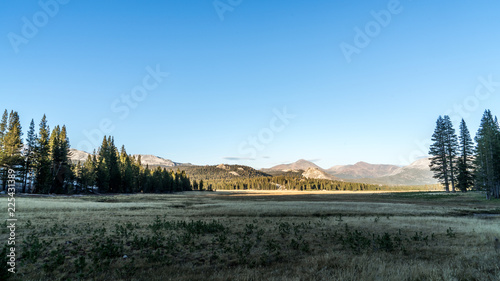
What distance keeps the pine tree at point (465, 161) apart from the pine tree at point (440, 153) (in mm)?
2927

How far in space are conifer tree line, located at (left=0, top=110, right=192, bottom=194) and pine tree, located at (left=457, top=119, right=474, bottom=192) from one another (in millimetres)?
109835

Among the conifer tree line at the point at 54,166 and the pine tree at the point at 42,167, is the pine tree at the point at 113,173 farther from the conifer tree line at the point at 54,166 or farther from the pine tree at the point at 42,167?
the pine tree at the point at 42,167

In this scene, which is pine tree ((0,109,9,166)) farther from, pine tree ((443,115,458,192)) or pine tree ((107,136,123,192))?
pine tree ((443,115,458,192))

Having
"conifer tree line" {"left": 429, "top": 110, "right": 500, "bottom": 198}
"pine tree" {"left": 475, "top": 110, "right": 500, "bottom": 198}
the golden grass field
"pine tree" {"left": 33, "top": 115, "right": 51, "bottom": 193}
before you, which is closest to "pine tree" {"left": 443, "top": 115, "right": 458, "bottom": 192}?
"conifer tree line" {"left": 429, "top": 110, "right": 500, "bottom": 198}

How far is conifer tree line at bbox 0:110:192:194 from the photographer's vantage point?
206 ft

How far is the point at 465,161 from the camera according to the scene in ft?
221

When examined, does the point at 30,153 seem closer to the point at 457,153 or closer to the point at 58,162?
the point at 58,162

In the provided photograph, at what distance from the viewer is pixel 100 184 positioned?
92.2 metres

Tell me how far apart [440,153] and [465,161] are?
566 cm

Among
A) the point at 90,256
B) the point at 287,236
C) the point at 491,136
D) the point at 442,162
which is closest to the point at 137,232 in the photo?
the point at 90,256

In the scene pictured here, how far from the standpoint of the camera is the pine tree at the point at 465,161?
66250mm

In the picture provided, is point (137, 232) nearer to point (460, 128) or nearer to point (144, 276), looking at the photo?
point (144, 276)

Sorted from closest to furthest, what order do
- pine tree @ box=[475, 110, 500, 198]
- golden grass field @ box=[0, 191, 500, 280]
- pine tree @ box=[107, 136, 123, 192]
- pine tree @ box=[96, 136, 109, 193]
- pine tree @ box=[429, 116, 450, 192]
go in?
golden grass field @ box=[0, 191, 500, 280] → pine tree @ box=[475, 110, 500, 198] → pine tree @ box=[429, 116, 450, 192] → pine tree @ box=[96, 136, 109, 193] → pine tree @ box=[107, 136, 123, 192]

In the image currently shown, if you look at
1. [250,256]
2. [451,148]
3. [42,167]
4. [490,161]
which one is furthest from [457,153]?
[42,167]
